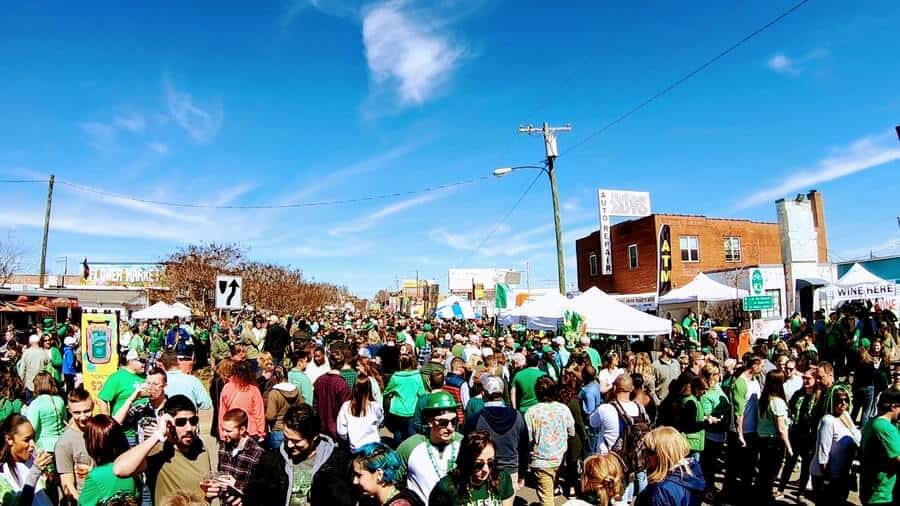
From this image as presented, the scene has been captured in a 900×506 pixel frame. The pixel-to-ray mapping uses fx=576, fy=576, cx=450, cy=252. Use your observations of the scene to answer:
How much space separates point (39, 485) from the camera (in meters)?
4.09

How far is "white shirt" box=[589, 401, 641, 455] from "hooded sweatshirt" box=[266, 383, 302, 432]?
3157mm

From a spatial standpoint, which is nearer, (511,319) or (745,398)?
(745,398)

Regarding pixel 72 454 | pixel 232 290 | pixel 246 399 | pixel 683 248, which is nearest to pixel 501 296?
pixel 232 290

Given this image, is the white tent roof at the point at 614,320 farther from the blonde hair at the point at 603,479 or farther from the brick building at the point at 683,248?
the brick building at the point at 683,248

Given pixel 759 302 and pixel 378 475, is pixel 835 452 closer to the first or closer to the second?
pixel 378 475

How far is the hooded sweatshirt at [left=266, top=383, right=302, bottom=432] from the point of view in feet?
19.5

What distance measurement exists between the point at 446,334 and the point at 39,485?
47.5 feet

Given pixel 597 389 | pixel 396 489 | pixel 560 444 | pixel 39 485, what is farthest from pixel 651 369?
pixel 39 485

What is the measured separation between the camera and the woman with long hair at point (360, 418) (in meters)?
5.60

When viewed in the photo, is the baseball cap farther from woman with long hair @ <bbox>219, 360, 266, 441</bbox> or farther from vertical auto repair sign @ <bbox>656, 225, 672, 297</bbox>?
vertical auto repair sign @ <bbox>656, 225, 672, 297</bbox>

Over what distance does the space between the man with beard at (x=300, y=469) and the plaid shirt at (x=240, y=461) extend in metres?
0.06

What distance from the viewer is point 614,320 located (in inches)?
502

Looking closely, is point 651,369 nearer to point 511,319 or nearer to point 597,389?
point 597,389

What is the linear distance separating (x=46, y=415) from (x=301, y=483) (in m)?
3.45
